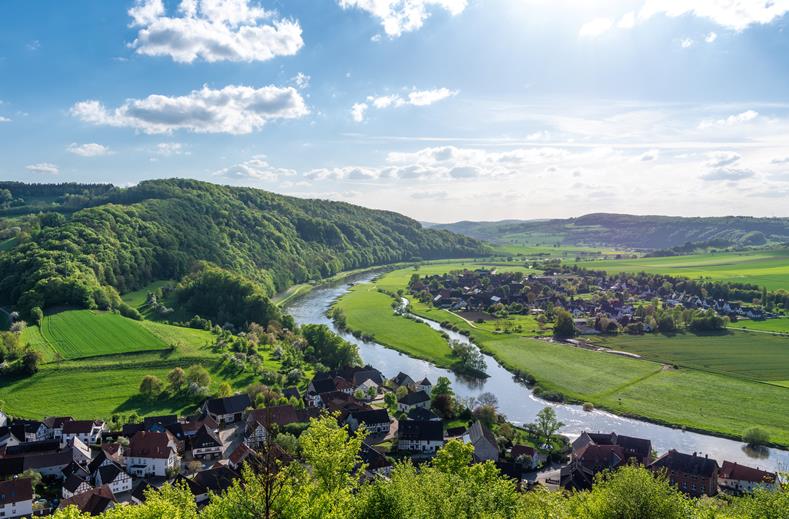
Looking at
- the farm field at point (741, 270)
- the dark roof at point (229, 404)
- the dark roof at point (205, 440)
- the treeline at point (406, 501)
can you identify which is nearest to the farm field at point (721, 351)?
the treeline at point (406, 501)

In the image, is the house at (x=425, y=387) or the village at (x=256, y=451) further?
the house at (x=425, y=387)

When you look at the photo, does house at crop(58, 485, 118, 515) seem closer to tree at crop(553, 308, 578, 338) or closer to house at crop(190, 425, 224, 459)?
house at crop(190, 425, 224, 459)

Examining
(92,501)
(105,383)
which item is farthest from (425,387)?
(92,501)

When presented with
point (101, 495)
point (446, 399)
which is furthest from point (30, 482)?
point (446, 399)

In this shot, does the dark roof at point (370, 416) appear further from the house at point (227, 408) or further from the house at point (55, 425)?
the house at point (55, 425)

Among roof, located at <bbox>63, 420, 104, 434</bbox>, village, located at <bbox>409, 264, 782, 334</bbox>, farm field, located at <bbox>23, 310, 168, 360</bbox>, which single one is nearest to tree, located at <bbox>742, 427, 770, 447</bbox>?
village, located at <bbox>409, 264, 782, 334</bbox>

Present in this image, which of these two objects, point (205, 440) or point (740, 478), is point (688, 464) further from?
point (205, 440)
